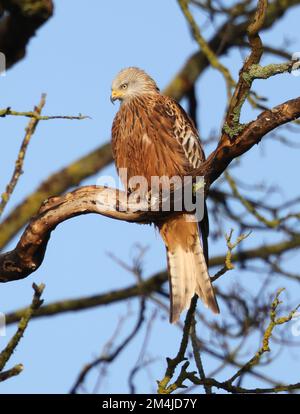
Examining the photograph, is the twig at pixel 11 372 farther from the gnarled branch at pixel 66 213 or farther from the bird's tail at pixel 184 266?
the bird's tail at pixel 184 266

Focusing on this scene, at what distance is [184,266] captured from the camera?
22.4ft


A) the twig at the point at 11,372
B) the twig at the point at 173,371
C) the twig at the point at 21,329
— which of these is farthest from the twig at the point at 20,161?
the twig at the point at 173,371

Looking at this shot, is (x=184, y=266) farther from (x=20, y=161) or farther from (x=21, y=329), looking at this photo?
(x=21, y=329)

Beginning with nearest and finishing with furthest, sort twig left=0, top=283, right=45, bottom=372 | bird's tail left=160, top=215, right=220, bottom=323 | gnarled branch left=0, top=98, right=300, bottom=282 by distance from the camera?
twig left=0, top=283, right=45, bottom=372, gnarled branch left=0, top=98, right=300, bottom=282, bird's tail left=160, top=215, right=220, bottom=323

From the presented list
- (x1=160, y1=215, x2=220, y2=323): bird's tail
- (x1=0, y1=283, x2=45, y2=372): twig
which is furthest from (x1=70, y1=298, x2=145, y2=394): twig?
(x1=0, y1=283, x2=45, y2=372): twig

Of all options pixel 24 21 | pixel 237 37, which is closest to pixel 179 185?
pixel 24 21

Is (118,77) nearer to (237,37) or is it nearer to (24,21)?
(24,21)

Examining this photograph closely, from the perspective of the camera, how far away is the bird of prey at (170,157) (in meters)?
6.63

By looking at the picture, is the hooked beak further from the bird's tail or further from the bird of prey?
the bird's tail

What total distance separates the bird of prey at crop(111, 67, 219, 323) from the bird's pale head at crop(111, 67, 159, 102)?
52 mm

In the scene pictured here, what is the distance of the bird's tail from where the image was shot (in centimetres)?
652

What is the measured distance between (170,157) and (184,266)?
87 centimetres

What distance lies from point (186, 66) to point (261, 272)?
11.0ft
